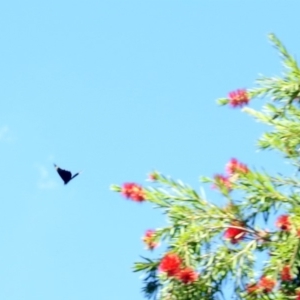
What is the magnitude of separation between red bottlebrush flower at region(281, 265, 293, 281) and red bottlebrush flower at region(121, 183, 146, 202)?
131 centimetres

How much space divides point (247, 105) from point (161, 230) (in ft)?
4.76

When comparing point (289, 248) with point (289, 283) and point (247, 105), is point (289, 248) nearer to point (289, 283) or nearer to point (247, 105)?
point (289, 283)

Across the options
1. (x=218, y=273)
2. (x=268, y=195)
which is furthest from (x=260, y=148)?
(x=218, y=273)

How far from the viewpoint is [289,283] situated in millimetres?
6117

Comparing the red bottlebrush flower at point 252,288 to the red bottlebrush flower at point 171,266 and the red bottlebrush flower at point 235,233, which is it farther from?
the red bottlebrush flower at point 171,266

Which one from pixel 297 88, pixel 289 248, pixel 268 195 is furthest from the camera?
pixel 297 88

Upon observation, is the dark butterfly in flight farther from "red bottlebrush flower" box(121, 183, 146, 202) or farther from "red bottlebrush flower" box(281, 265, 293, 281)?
"red bottlebrush flower" box(281, 265, 293, 281)

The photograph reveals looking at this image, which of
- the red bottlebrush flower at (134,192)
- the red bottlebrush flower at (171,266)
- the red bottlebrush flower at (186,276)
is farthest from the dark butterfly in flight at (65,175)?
the red bottlebrush flower at (186,276)

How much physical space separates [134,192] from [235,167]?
0.83 m

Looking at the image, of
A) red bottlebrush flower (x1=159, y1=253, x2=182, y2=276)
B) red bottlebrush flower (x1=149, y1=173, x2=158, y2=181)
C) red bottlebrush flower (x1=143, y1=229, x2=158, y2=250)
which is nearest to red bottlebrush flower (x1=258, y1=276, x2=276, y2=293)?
red bottlebrush flower (x1=159, y1=253, x2=182, y2=276)

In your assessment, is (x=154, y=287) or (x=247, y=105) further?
(x=247, y=105)

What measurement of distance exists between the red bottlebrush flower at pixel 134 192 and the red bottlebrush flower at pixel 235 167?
27.8 inches

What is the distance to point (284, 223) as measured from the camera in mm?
6195

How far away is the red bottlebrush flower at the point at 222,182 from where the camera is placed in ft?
21.4
